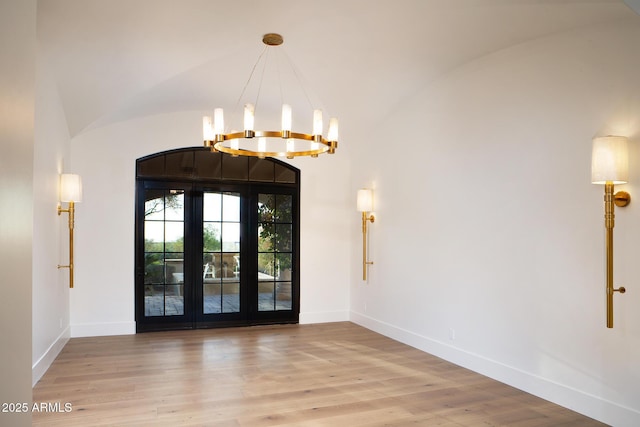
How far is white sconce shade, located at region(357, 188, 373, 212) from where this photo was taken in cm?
716

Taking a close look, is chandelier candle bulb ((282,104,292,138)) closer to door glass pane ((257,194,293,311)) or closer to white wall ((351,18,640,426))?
white wall ((351,18,640,426))

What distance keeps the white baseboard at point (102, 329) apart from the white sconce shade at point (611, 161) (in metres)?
6.04

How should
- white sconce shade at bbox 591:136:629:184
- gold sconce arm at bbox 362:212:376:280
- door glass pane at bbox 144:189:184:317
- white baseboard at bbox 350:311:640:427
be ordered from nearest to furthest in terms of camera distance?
white sconce shade at bbox 591:136:629:184 → white baseboard at bbox 350:311:640:427 → door glass pane at bbox 144:189:184:317 → gold sconce arm at bbox 362:212:376:280

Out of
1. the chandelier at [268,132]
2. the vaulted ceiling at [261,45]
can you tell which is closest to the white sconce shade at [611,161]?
the vaulted ceiling at [261,45]

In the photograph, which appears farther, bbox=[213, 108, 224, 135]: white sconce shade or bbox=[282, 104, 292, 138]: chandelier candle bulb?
bbox=[213, 108, 224, 135]: white sconce shade

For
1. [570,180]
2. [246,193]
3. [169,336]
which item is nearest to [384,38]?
[570,180]

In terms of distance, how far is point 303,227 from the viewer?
7.91 metres

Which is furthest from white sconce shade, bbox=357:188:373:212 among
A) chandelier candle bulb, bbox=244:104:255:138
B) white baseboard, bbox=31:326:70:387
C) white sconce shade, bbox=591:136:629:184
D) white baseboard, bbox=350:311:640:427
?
white baseboard, bbox=31:326:70:387

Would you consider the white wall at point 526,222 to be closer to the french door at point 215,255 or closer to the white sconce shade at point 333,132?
the white sconce shade at point 333,132

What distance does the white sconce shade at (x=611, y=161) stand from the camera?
3.54 metres

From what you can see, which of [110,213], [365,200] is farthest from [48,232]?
[365,200]

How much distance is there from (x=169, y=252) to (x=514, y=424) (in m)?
5.17

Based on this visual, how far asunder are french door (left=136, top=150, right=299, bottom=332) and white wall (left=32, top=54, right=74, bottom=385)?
3.84 ft

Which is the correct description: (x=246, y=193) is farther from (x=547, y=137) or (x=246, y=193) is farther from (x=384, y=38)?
(x=547, y=137)
